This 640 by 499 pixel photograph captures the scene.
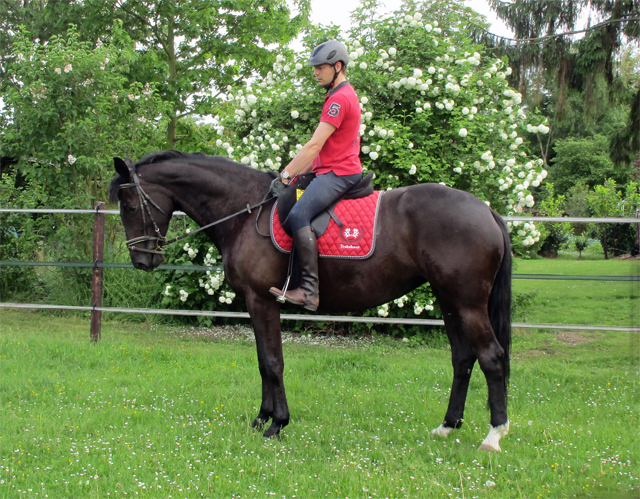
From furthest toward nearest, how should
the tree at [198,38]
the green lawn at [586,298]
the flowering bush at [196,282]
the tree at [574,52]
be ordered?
the tree at [198,38], the tree at [574,52], the green lawn at [586,298], the flowering bush at [196,282]

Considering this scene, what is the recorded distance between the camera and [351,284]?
428cm

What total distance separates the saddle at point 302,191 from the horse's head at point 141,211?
1.05m

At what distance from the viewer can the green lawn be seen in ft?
31.4

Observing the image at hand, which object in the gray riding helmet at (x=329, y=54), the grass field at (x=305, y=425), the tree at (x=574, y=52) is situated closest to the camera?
the grass field at (x=305, y=425)

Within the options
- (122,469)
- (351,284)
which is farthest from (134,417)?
(351,284)

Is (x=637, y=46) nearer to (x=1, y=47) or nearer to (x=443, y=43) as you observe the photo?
(x=443, y=43)

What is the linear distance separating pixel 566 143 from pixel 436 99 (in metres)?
32.8

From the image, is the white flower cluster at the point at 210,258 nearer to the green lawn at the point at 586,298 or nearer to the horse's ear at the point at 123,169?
the horse's ear at the point at 123,169

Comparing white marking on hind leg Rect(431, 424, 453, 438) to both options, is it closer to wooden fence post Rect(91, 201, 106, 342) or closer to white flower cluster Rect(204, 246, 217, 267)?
white flower cluster Rect(204, 246, 217, 267)

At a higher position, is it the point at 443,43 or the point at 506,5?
the point at 506,5

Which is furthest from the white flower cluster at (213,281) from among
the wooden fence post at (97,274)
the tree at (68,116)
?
the tree at (68,116)

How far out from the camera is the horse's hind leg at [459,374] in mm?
4449

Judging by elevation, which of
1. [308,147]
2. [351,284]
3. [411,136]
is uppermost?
[411,136]

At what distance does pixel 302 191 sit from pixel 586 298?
373 inches
